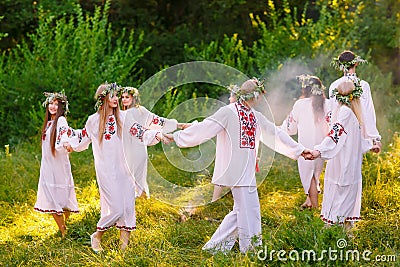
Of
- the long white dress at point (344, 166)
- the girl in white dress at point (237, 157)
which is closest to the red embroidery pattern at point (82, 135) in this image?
the girl in white dress at point (237, 157)

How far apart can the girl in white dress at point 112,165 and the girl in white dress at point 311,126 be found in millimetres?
2170

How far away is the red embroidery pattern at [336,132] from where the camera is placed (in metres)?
6.28

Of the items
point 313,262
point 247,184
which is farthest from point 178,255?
point 313,262

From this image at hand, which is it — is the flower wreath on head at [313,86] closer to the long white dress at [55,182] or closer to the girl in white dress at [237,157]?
the girl in white dress at [237,157]

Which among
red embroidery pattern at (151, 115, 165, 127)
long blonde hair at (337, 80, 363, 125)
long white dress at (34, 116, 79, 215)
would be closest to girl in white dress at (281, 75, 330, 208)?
long blonde hair at (337, 80, 363, 125)

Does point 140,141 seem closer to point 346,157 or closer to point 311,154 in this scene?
point 311,154

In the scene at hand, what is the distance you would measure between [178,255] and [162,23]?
12361 millimetres

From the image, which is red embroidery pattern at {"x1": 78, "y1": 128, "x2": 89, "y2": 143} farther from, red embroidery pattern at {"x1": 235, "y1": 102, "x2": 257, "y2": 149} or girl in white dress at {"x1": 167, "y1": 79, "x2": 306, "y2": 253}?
red embroidery pattern at {"x1": 235, "y1": 102, "x2": 257, "y2": 149}

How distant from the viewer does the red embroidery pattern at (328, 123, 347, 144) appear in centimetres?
628

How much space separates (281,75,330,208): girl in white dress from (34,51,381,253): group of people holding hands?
201 millimetres

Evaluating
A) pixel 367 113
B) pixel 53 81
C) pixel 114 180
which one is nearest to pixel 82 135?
pixel 114 180

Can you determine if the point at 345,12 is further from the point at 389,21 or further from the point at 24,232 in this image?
the point at 24,232

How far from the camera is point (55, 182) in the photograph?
23.4 feet

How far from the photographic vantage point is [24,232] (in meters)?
7.11
